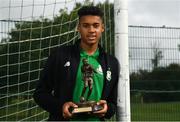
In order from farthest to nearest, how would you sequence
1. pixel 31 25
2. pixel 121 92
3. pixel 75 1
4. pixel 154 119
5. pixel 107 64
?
1. pixel 154 119
2. pixel 31 25
3. pixel 75 1
4. pixel 121 92
5. pixel 107 64

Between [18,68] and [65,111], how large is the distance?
6.78ft

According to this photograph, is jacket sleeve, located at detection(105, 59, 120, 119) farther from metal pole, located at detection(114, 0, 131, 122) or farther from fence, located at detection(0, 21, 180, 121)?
fence, located at detection(0, 21, 180, 121)

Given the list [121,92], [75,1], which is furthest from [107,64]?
[75,1]

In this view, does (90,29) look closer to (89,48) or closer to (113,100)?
(89,48)

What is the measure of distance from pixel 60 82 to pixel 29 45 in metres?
1.74

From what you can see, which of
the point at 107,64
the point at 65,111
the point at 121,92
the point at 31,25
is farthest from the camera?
the point at 31,25

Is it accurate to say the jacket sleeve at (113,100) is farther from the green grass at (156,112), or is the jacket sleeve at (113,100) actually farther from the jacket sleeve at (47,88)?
the green grass at (156,112)

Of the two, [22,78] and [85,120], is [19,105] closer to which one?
[22,78]

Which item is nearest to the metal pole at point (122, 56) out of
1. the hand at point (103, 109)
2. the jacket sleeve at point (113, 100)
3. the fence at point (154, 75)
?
the jacket sleeve at point (113, 100)

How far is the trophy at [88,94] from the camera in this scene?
2322 mm

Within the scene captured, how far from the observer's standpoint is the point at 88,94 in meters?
2.40

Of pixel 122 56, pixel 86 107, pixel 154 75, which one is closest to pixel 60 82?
pixel 86 107

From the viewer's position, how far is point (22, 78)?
14.0ft

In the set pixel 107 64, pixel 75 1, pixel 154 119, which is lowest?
pixel 154 119
